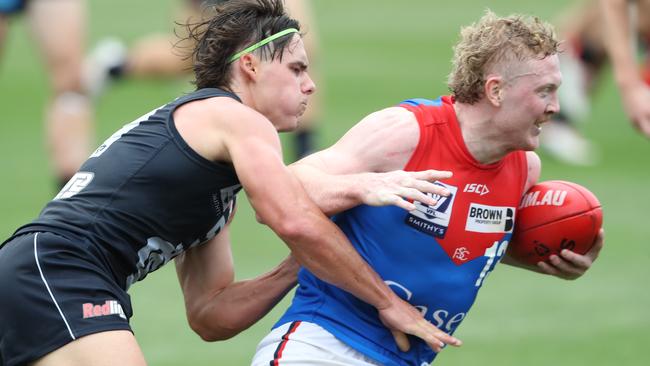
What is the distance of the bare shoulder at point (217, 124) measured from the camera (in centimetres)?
449

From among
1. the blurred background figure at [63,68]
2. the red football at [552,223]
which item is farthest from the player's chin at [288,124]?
the blurred background figure at [63,68]

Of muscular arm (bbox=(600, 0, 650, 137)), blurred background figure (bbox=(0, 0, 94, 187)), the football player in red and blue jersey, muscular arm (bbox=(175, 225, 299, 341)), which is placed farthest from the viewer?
blurred background figure (bbox=(0, 0, 94, 187))

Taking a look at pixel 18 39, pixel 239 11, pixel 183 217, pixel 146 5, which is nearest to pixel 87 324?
pixel 183 217

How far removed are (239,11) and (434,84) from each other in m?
10.1

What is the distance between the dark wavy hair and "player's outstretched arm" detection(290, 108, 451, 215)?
17.6 inches

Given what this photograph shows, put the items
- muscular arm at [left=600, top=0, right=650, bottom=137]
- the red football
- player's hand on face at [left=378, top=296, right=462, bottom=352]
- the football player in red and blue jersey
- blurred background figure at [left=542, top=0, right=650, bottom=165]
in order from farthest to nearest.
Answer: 1. blurred background figure at [left=542, top=0, right=650, bottom=165]
2. muscular arm at [left=600, top=0, right=650, bottom=137]
3. the red football
4. the football player in red and blue jersey
5. player's hand on face at [left=378, top=296, right=462, bottom=352]

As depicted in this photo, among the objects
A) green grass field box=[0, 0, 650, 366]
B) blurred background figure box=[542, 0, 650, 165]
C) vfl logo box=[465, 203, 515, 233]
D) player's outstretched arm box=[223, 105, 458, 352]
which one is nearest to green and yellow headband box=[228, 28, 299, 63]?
player's outstretched arm box=[223, 105, 458, 352]

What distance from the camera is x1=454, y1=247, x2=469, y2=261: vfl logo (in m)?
4.82

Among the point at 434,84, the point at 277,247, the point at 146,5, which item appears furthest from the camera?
the point at 146,5

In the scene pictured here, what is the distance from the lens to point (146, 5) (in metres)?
22.0

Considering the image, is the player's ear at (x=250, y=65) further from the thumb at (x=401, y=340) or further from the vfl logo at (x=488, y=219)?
the thumb at (x=401, y=340)

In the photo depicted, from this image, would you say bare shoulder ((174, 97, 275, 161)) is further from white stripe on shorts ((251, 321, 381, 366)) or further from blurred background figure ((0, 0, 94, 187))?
blurred background figure ((0, 0, 94, 187))

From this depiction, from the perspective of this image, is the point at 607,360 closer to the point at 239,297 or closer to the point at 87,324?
the point at 239,297

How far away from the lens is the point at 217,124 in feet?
14.9
